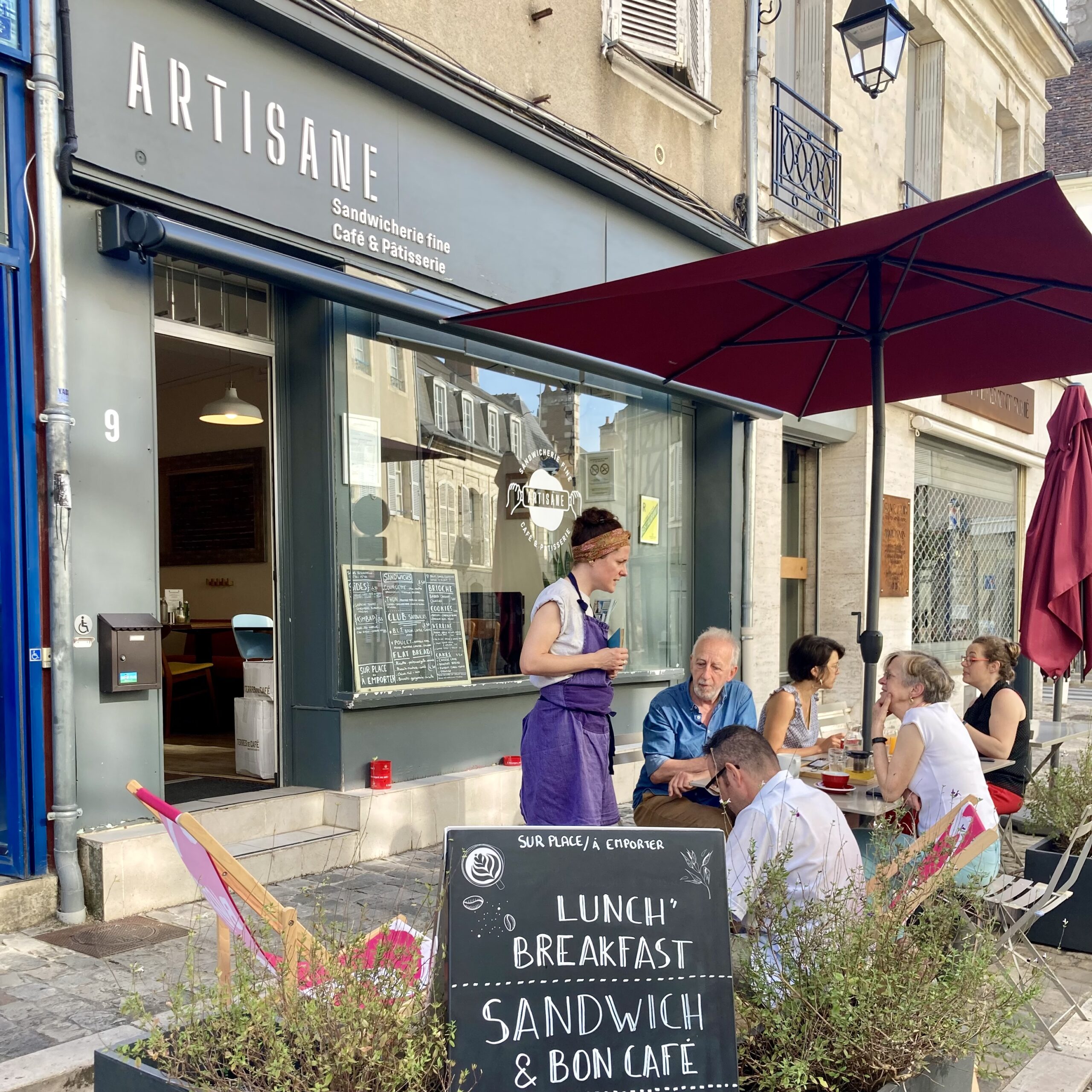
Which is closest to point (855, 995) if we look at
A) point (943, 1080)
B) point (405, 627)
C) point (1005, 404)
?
point (943, 1080)

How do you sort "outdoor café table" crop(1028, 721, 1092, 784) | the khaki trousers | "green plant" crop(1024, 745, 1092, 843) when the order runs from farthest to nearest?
1. "outdoor café table" crop(1028, 721, 1092, 784)
2. "green plant" crop(1024, 745, 1092, 843)
3. the khaki trousers

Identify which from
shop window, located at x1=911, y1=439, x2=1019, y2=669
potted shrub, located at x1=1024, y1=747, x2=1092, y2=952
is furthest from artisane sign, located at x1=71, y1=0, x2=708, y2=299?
shop window, located at x1=911, y1=439, x2=1019, y2=669

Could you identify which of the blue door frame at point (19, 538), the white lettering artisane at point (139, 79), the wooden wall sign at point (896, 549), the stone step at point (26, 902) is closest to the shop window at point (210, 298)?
the white lettering artisane at point (139, 79)

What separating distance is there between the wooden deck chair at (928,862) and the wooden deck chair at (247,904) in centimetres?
143

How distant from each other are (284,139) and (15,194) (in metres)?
1.57

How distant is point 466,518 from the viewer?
7.17m

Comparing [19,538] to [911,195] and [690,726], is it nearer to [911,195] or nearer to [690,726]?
[690,726]

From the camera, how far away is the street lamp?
8.16m

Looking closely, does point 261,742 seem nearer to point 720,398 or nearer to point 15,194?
point 15,194

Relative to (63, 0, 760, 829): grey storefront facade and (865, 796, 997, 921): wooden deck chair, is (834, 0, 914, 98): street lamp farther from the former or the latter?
(865, 796, 997, 921): wooden deck chair

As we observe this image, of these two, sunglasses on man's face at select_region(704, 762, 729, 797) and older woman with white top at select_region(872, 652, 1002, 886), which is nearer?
sunglasses on man's face at select_region(704, 762, 729, 797)

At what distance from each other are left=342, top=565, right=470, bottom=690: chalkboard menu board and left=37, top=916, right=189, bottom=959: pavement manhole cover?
181 cm

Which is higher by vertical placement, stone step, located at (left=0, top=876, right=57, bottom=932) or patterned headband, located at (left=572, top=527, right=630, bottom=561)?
patterned headband, located at (left=572, top=527, right=630, bottom=561)

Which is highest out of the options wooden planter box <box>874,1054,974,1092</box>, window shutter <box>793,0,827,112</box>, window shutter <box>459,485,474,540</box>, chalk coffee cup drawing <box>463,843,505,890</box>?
window shutter <box>793,0,827,112</box>
